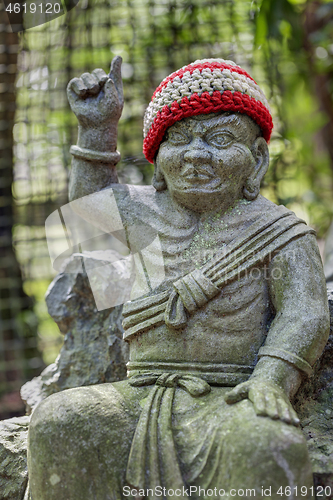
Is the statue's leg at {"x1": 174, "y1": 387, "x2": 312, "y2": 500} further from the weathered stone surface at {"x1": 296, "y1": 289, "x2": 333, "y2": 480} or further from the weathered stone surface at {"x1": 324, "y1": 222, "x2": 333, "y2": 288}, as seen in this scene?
the weathered stone surface at {"x1": 324, "y1": 222, "x2": 333, "y2": 288}

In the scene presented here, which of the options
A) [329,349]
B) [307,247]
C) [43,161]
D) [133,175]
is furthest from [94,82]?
[43,161]

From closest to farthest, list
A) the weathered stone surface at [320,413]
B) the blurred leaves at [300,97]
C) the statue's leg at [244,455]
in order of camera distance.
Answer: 1. the statue's leg at [244,455]
2. the weathered stone surface at [320,413]
3. the blurred leaves at [300,97]

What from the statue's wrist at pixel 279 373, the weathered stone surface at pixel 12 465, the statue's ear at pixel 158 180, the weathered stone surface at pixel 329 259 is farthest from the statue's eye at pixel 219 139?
the weathered stone surface at pixel 329 259

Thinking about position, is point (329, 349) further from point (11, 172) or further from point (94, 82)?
point (11, 172)

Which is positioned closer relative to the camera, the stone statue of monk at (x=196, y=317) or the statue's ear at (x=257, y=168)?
the stone statue of monk at (x=196, y=317)

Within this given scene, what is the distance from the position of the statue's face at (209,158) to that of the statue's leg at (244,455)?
2.30ft

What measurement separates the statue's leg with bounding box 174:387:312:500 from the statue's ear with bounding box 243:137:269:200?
0.74 metres

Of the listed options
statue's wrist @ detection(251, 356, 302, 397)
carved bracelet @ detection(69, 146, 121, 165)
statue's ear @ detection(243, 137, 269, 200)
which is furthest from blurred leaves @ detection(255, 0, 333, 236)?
statue's wrist @ detection(251, 356, 302, 397)

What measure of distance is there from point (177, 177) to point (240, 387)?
727 mm

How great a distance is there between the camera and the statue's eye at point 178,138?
174 centimetres

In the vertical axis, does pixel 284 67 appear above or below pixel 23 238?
above

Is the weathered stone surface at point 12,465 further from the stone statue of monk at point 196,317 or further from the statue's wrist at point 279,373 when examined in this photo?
the statue's wrist at point 279,373

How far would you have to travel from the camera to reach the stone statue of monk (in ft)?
4.35

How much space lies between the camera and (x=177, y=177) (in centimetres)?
176
